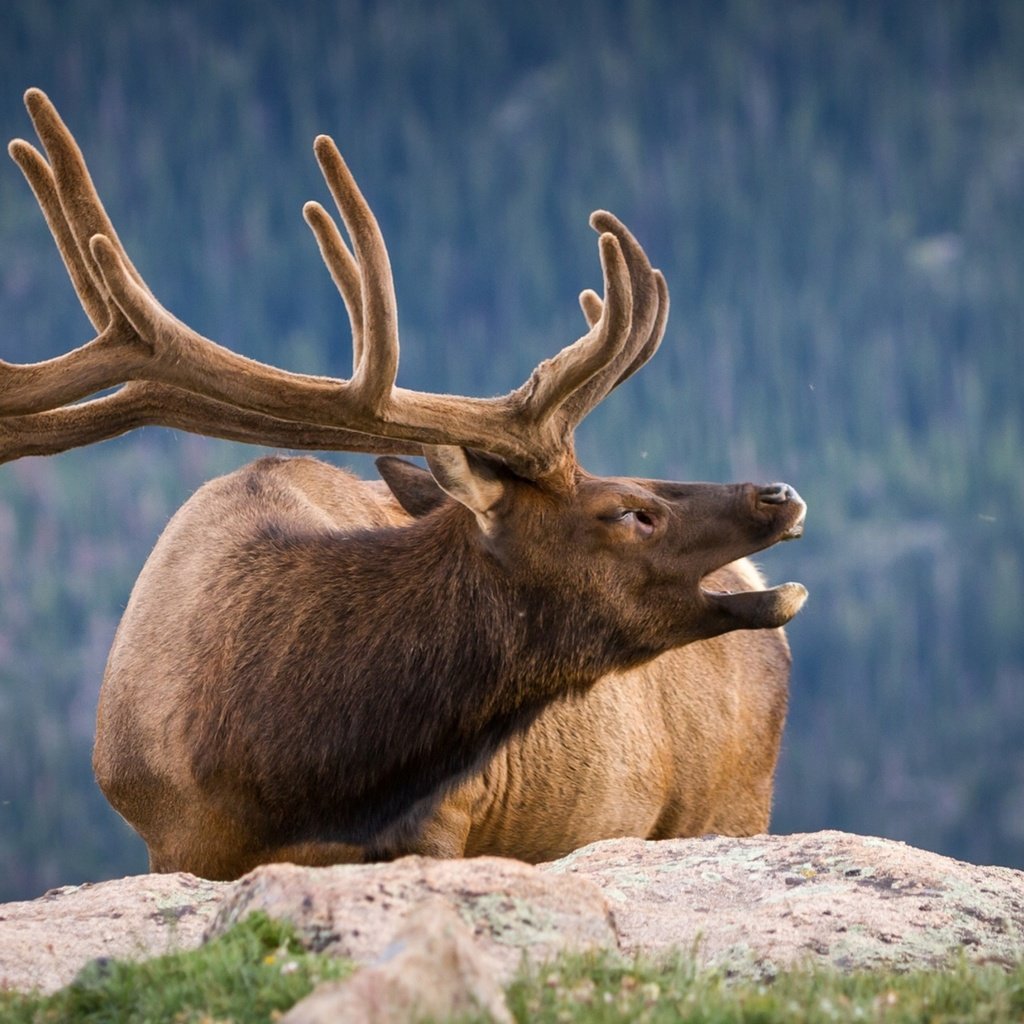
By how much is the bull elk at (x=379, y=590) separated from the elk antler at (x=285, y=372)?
0.01 meters

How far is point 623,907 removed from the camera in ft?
18.6

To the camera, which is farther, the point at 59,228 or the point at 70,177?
the point at 59,228

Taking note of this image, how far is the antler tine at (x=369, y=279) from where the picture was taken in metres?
6.05

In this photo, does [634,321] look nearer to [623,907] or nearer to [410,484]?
[410,484]

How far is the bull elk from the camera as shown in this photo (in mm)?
6508

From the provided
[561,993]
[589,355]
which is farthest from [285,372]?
[561,993]

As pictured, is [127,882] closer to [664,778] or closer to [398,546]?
[398,546]

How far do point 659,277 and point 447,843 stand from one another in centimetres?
305

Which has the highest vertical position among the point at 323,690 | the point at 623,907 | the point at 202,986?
the point at 323,690

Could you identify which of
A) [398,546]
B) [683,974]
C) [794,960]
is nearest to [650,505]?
[398,546]

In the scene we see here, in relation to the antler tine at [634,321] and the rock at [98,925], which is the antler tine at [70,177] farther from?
the rock at [98,925]

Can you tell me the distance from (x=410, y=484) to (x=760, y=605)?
1851 millimetres

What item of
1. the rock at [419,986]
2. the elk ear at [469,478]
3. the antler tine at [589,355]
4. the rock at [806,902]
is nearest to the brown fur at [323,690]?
the elk ear at [469,478]

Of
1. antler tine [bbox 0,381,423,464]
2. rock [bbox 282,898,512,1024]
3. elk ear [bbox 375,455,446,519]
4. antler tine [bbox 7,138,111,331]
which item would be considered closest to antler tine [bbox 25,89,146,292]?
antler tine [bbox 7,138,111,331]
